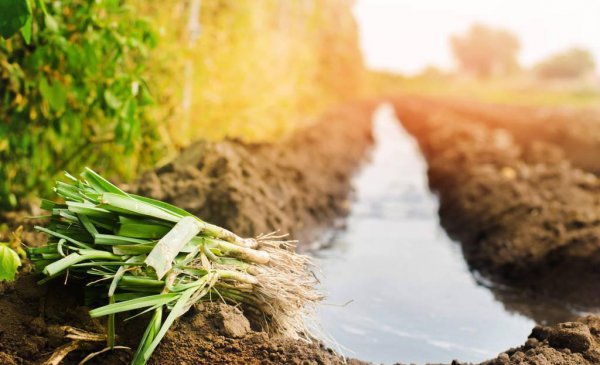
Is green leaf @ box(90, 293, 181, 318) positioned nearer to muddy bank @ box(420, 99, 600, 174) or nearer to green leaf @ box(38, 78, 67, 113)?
green leaf @ box(38, 78, 67, 113)

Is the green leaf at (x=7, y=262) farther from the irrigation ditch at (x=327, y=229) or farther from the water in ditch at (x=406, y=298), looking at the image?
the water in ditch at (x=406, y=298)

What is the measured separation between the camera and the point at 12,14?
391cm

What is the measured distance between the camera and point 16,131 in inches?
207

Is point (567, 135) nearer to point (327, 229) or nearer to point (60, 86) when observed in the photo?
point (327, 229)

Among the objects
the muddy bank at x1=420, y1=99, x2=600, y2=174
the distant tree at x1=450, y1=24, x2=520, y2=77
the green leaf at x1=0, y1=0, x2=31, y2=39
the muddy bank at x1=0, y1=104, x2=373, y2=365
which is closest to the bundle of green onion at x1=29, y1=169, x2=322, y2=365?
the muddy bank at x1=0, y1=104, x2=373, y2=365

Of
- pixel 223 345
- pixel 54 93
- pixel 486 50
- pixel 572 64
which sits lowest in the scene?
pixel 223 345

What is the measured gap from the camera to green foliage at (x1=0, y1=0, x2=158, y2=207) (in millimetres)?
4918

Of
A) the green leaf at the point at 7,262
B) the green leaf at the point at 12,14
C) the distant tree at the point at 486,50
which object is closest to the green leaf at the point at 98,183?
the green leaf at the point at 7,262

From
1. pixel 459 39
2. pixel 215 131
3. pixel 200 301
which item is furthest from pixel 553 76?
pixel 200 301

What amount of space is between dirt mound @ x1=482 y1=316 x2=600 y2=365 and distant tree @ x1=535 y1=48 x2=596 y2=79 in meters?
58.9

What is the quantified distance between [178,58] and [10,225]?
2.71 m

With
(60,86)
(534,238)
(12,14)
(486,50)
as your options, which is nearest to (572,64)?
(486,50)

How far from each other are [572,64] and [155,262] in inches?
2396

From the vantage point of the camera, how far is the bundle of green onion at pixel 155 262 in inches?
127
